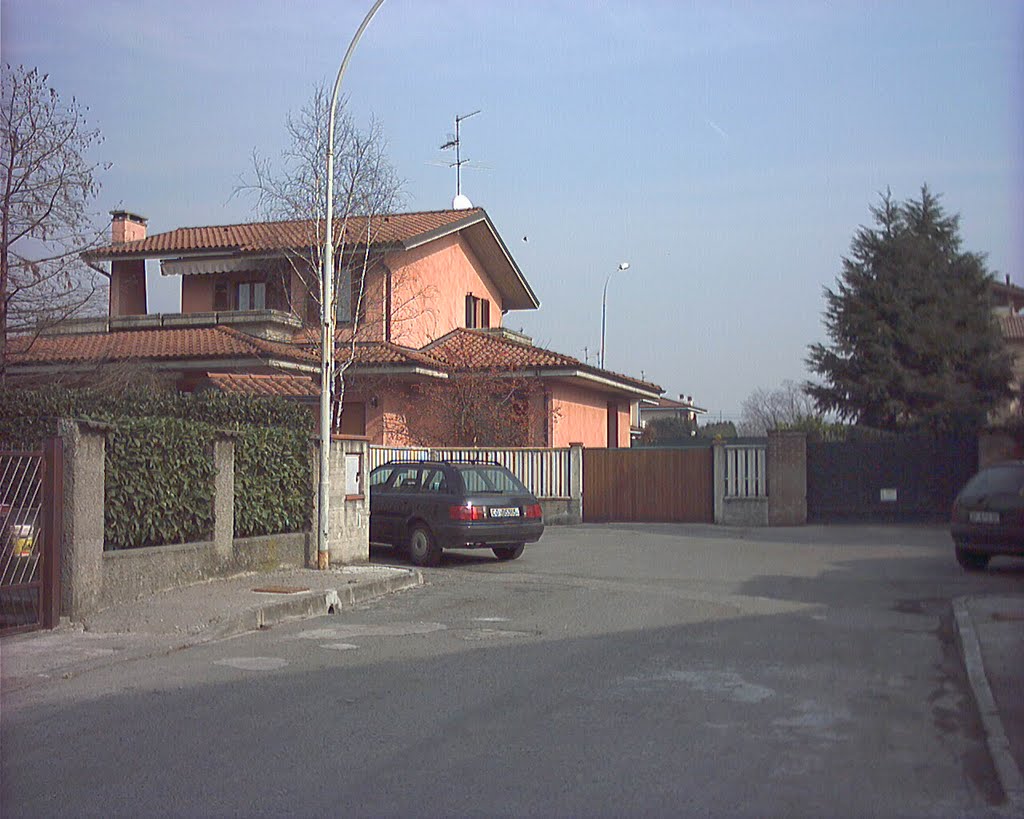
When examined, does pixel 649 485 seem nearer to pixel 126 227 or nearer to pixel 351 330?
pixel 351 330

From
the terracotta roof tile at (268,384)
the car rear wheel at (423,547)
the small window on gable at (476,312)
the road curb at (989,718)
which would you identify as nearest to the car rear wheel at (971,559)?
the road curb at (989,718)

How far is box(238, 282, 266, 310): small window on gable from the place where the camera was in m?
30.5

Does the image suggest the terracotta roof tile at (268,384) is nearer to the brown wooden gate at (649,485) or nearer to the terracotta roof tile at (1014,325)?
the brown wooden gate at (649,485)

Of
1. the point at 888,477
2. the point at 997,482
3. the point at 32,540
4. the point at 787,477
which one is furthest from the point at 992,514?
the point at 32,540

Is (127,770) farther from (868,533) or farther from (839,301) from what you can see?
(839,301)

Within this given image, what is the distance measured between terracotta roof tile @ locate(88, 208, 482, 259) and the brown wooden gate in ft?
24.7

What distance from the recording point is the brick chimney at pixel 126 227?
113 ft

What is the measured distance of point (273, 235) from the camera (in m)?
30.8

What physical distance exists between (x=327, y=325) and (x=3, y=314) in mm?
6565

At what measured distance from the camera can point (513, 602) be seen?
13047mm

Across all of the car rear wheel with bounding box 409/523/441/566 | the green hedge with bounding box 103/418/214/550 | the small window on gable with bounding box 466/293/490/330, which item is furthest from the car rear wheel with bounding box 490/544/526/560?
the small window on gable with bounding box 466/293/490/330

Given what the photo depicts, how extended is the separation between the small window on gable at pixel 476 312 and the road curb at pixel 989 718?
2464 cm

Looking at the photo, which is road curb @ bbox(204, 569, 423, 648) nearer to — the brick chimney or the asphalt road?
the asphalt road

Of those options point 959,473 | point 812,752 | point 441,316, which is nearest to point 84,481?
point 812,752
